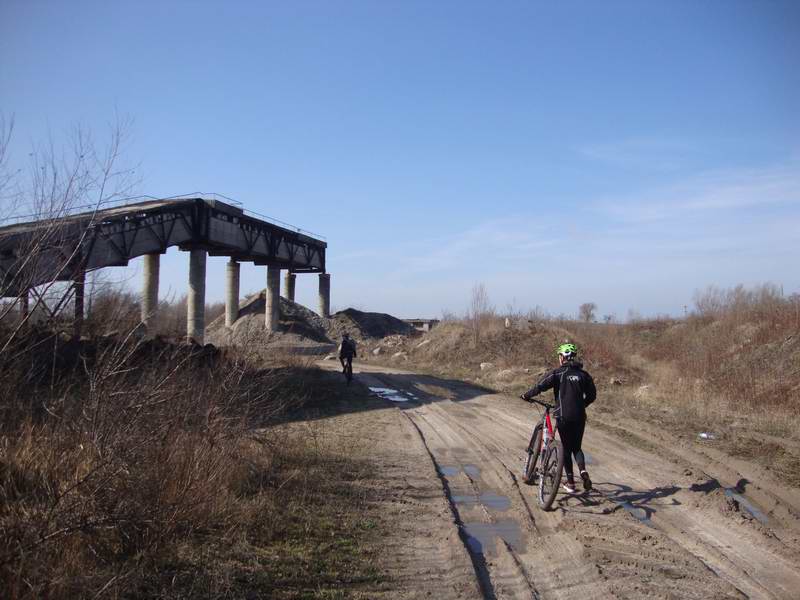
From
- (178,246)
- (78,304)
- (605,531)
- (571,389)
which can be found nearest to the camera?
(605,531)

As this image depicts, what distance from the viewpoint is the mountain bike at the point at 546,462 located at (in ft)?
25.0

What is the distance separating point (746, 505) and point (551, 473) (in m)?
2.61

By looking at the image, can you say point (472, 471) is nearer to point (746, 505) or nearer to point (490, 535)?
point (490, 535)

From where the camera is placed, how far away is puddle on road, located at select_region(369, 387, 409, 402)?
66.0 ft

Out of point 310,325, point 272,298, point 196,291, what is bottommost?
point 310,325

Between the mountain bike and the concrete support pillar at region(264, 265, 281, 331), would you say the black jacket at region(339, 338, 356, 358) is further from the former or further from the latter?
the concrete support pillar at region(264, 265, 281, 331)

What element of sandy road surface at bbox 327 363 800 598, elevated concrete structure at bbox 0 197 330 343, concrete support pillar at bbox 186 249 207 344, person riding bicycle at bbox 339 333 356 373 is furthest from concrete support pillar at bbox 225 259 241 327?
sandy road surface at bbox 327 363 800 598

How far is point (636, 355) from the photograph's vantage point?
31.1 m

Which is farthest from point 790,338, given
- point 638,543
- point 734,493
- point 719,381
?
point 638,543

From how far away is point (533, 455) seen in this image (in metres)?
8.91

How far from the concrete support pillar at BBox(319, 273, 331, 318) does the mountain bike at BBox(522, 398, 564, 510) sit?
50343 mm

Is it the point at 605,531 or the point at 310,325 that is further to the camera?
the point at 310,325

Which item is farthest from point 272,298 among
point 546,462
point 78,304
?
point 546,462

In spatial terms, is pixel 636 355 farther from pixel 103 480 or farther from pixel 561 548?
pixel 103 480
